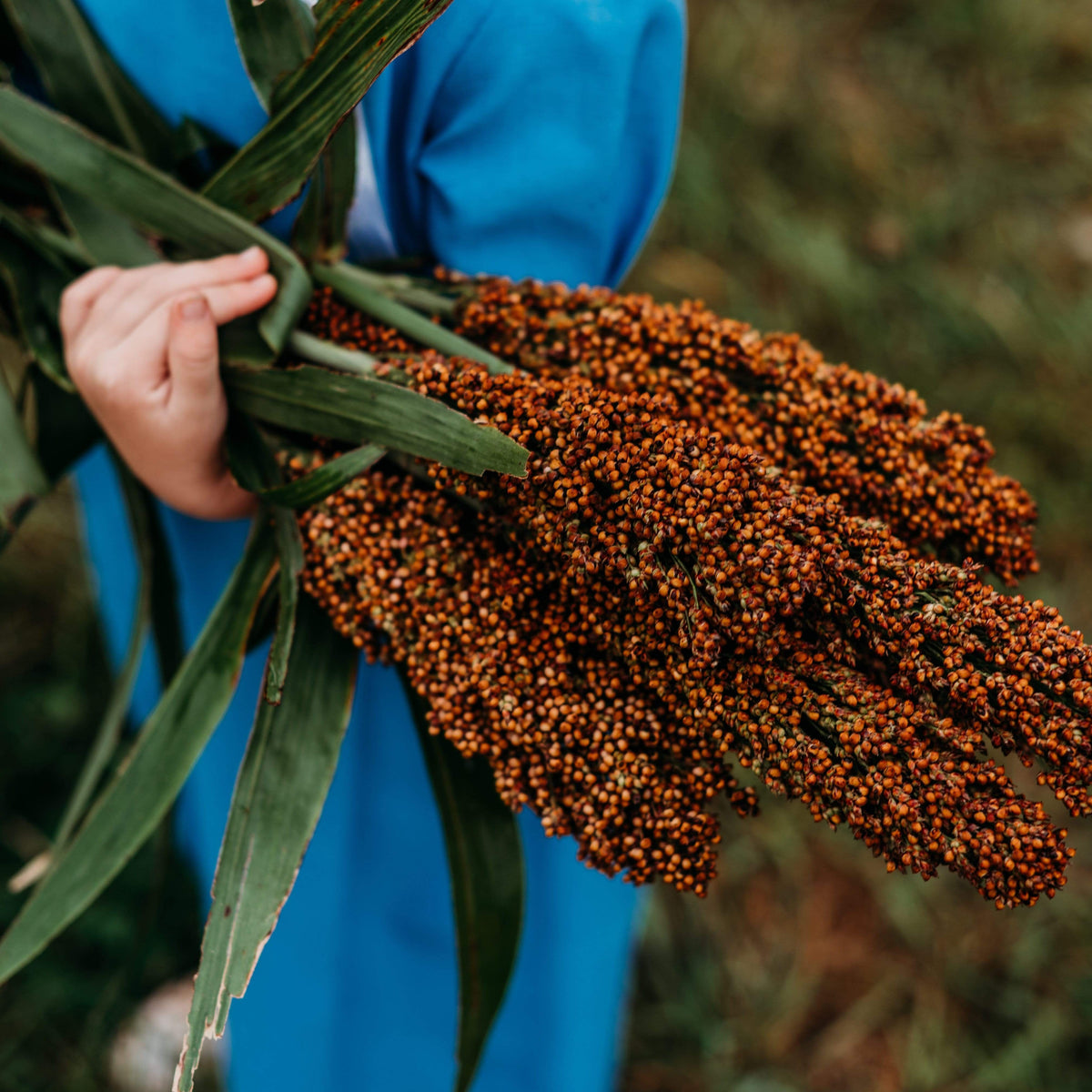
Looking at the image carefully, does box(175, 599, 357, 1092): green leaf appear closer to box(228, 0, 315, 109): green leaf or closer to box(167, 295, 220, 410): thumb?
box(167, 295, 220, 410): thumb

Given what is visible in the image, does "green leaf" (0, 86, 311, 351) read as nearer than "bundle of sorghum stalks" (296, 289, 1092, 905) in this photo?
No

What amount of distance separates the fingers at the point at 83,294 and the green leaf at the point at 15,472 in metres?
0.10

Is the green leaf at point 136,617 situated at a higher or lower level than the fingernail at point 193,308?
lower

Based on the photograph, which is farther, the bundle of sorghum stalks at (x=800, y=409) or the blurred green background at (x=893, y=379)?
the blurred green background at (x=893, y=379)

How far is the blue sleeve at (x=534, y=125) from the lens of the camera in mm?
725

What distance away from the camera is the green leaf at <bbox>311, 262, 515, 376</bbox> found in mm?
673

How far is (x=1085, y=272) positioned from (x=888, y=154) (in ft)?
1.99

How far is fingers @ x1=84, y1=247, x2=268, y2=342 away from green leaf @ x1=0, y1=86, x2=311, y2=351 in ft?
0.07

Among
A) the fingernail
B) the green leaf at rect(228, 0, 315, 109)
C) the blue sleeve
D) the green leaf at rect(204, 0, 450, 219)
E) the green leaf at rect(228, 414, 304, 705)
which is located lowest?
the green leaf at rect(228, 414, 304, 705)

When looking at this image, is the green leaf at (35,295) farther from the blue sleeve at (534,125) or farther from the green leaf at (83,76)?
the blue sleeve at (534,125)

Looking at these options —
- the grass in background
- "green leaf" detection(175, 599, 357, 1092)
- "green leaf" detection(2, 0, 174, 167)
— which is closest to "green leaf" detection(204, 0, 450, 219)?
"green leaf" detection(2, 0, 174, 167)

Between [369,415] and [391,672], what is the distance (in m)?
0.43

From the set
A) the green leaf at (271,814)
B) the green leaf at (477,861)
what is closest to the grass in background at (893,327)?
the green leaf at (477,861)

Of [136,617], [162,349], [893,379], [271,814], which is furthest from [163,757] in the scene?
[893,379]
